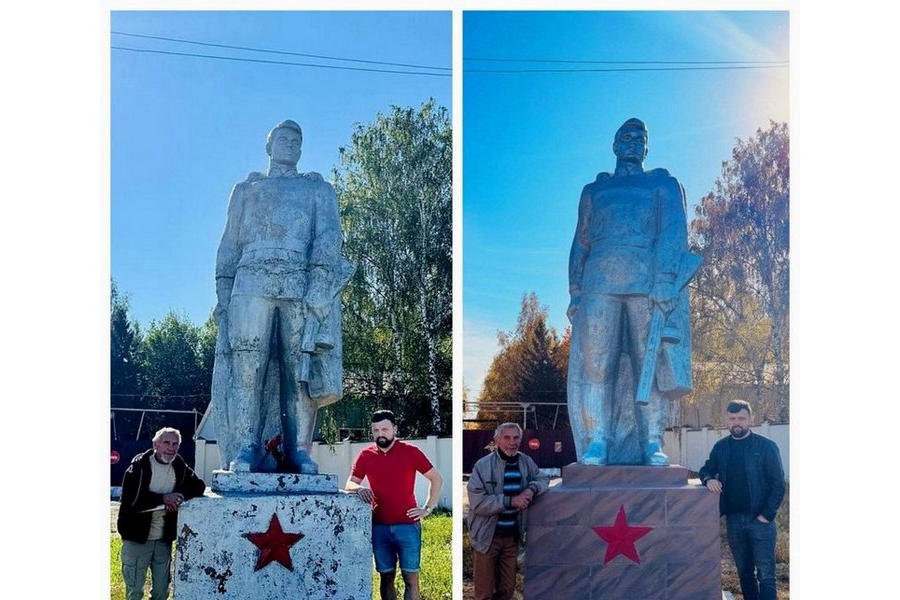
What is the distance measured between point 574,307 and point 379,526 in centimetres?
185

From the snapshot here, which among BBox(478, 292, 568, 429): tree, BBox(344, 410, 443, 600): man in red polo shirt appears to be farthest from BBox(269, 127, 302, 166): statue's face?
BBox(478, 292, 568, 429): tree

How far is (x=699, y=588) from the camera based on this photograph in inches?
227

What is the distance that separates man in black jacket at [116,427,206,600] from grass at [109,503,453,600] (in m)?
2.67

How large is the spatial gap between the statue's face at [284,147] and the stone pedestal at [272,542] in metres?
1.86

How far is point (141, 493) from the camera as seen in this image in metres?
5.67

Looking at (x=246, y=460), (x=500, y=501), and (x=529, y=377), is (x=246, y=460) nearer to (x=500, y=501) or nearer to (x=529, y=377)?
(x=500, y=501)

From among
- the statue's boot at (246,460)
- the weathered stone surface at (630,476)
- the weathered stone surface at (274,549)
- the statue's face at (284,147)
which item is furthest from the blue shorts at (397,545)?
the statue's face at (284,147)

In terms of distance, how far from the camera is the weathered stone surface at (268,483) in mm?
5207

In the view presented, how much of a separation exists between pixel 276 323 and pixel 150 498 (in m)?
1.25

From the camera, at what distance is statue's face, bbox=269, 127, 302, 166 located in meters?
5.86

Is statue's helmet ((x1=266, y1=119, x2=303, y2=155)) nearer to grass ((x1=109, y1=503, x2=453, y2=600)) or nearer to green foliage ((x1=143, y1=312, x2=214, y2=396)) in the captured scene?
grass ((x1=109, y1=503, x2=453, y2=600))

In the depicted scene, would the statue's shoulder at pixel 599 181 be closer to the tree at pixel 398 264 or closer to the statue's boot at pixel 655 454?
the statue's boot at pixel 655 454

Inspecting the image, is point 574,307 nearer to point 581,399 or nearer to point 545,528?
point 581,399

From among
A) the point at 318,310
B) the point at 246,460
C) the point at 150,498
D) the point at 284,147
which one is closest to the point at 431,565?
the point at 150,498
